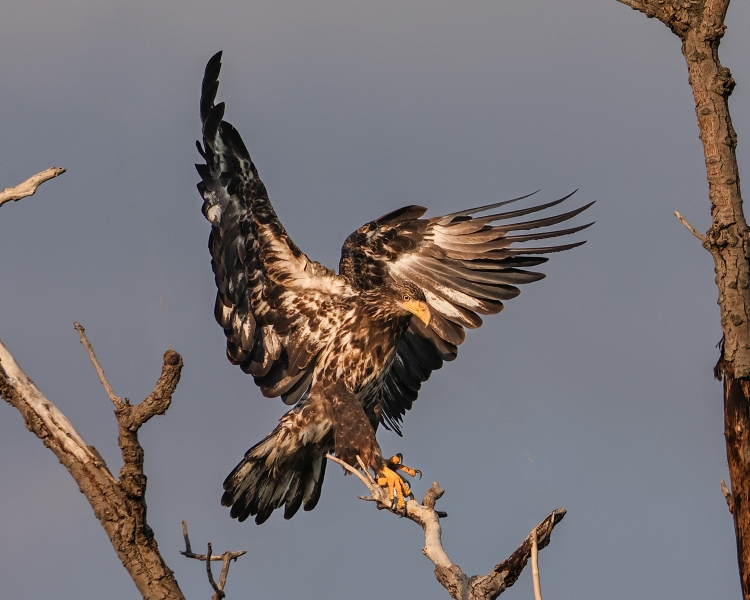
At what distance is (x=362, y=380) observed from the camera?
26.4 ft

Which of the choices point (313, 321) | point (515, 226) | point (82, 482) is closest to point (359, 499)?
point (82, 482)

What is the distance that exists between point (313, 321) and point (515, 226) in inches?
69.2

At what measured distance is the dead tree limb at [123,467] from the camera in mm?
4594

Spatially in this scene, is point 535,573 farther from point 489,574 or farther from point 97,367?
point 97,367

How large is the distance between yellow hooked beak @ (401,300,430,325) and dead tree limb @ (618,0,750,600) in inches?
92.6

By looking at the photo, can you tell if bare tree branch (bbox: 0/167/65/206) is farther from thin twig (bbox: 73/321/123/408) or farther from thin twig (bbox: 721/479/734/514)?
thin twig (bbox: 721/479/734/514)

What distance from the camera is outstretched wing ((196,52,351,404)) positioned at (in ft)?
25.5

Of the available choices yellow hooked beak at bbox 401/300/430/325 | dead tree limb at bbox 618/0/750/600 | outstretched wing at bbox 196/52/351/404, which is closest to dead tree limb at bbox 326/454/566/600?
dead tree limb at bbox 618/0/750/600

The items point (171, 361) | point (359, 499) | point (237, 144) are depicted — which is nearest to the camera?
point (171, 361)

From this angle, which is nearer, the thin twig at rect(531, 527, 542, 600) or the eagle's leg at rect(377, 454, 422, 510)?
the thin twig at rect(531, 527, 542, 600)

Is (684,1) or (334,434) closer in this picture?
(684,1)

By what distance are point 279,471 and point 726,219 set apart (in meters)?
3.84

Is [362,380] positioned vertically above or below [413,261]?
below

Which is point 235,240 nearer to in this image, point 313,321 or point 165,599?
point 313,321
